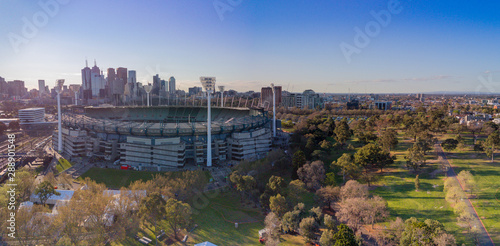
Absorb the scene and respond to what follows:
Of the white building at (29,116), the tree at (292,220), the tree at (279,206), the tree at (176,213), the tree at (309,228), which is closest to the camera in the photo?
the tree at (309,228)

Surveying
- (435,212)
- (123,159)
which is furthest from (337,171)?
(123,159)

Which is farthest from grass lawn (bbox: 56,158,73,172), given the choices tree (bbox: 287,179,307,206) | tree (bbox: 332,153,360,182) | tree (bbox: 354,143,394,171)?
tree (bbox: 354,143,394,171)

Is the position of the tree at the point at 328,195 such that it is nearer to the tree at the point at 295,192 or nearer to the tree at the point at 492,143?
the tree at the point at 295,192

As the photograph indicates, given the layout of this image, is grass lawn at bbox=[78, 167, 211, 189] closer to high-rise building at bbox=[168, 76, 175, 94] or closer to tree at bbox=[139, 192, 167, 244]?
tree at bbox=[139, 192, 167, 244]

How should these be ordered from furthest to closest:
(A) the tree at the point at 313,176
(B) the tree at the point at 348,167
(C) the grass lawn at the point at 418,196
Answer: (B) the tree at the point at 348,167, (A) the tree at the point at 313,176, (C) the grass lawn at the point at 418,196

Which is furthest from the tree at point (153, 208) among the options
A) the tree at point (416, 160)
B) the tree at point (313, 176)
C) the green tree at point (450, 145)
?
the green tree at point (450, 145)

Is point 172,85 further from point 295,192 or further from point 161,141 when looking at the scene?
point 295,192

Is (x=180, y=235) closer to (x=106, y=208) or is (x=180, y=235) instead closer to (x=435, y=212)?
(x=106, y=208)
